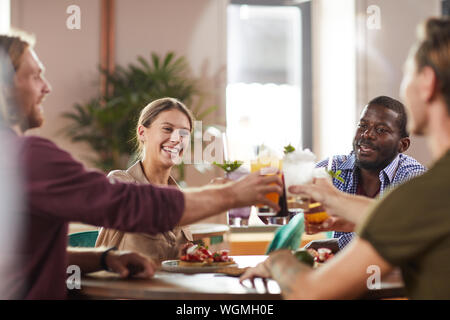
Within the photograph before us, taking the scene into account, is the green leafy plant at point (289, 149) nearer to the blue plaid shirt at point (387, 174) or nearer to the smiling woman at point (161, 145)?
the smiling woman at point (161, 145)

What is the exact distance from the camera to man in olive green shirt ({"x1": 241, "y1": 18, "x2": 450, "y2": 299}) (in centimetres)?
116

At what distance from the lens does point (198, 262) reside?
2131 mm

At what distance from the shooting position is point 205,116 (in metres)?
5.54

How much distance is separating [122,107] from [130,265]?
331 cm

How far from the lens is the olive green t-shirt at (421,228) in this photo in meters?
1.16

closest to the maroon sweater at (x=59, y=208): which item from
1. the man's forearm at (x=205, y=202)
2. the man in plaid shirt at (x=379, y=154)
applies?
the man's forearm at (x=205, y=202)

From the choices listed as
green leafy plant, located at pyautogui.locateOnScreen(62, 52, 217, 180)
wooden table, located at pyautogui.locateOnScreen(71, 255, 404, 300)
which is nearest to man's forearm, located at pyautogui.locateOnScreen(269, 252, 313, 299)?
wooden table, located at pyautogui.locateOnScreen(71, 255, 404, 300)

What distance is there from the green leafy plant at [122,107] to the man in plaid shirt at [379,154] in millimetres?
2452

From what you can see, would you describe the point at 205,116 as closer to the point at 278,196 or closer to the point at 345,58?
the point at 345,58

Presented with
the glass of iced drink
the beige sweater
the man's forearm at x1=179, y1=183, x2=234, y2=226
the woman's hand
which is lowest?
the beige sweater

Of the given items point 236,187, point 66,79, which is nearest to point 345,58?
point 66,79

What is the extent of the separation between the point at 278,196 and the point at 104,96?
12.2ft

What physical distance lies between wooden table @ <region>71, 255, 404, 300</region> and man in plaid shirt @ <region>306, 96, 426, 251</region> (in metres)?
1.11

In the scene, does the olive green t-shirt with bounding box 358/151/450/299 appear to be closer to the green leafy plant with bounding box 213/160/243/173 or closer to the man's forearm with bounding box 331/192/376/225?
the man's forearm with bounding box 331/192/376/225
